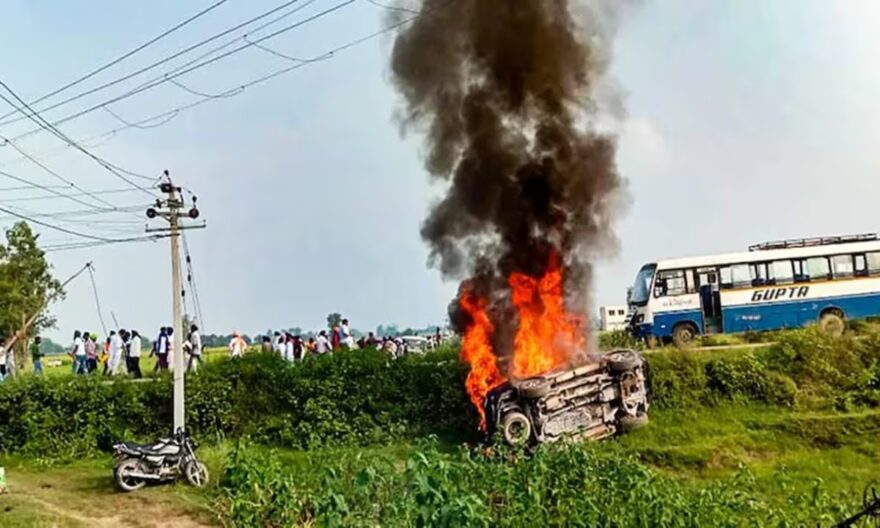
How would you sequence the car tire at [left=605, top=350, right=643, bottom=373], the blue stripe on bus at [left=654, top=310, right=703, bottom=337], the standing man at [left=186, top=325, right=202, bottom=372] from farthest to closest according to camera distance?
the blue stripe on bus at [left=654, top=310, right=703, bottom=337]
the standing man at [left=186, top=325, right=202, bottom=372]
the car tire at [left=605, top=350, right=643, bottom=373]

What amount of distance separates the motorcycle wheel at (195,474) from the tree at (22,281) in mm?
23086

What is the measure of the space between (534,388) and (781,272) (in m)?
14.4

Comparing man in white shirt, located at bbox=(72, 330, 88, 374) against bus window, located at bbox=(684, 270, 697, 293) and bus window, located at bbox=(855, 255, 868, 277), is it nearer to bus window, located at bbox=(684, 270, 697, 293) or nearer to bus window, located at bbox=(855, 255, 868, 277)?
bus window, located at bbox=(684, 270, 697, 293)

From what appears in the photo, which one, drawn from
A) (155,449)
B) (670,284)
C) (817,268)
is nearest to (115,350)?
(155,449)

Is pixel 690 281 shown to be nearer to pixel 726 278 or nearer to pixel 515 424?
pixel 726 278

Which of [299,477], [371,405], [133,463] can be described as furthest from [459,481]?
[371,405]

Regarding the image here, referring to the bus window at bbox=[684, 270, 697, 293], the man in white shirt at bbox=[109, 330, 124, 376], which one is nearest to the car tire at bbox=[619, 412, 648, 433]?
the bus window at bbox=[684, 270, 697, 293]

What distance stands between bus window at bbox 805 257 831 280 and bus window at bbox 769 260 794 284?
58cm

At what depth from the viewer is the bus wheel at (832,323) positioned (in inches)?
863

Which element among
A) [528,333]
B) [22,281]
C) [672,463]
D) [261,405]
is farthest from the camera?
[22,281]

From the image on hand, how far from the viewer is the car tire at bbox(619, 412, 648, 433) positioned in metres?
18.3

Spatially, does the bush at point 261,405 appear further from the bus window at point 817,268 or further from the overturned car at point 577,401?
the bus window at point 817,268

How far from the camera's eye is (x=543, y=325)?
20109 mm

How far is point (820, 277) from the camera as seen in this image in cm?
2745
